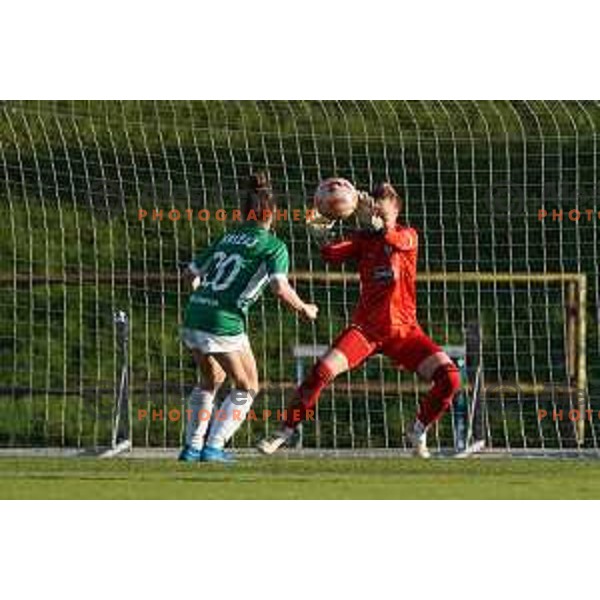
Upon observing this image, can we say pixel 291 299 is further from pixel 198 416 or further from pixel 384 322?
pixel 198 416

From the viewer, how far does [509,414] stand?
21297mm

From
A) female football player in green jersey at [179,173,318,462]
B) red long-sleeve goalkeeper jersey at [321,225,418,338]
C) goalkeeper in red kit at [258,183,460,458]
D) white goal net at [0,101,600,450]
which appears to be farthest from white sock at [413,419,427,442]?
white goal net at [0,101,600,450]

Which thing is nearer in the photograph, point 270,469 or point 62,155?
point 270,469

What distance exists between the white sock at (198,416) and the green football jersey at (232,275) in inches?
15.5

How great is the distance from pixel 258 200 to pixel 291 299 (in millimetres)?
793

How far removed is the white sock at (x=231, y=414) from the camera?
47.3 feet

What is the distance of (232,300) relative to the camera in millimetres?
14516

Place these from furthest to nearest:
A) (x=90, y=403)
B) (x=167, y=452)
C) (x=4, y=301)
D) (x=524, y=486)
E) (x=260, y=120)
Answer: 1. (x=260, y=120)
2. (x=4, y=301)
3. (x=90, y=403)
4. (x=167, y=452)
5. (x=524, y=486)

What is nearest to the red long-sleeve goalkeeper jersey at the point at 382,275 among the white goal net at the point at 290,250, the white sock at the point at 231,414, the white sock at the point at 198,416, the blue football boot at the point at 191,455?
the white sock at the point at 231,414

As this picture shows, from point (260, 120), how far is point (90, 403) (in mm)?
4753

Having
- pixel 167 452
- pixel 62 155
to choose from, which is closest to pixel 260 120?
pixel 62 155

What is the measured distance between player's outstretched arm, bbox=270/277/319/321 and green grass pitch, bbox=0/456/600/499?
2.84ft

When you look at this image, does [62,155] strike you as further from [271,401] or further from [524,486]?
[524,486]

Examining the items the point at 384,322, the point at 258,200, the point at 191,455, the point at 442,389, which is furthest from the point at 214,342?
the point at 442,389
